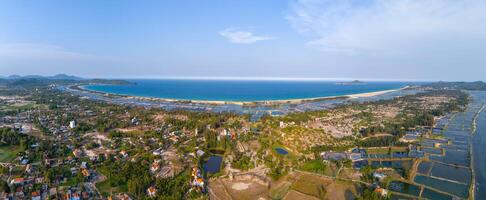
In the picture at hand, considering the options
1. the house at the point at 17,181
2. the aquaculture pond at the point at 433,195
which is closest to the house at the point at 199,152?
the house at the point at 17,181

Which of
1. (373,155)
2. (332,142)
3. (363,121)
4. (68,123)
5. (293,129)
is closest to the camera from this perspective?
(373,155)

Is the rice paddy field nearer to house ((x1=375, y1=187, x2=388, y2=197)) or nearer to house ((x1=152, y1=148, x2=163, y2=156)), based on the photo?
house ((x1=375, y1=187, x2=388, y2=197))

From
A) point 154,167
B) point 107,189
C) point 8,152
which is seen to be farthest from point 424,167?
point 8,152

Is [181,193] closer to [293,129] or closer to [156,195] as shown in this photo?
[156,195]

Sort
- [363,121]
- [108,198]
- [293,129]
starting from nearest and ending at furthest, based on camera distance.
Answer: [108,198] → [293,129] → [363,121]

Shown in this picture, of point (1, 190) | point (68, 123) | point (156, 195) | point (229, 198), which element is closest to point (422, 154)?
point (229, 198)

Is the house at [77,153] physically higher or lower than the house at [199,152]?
lower

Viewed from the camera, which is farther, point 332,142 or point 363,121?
point 363,121

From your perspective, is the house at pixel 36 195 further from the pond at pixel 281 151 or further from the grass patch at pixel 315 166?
the pond at pixel 281 151
